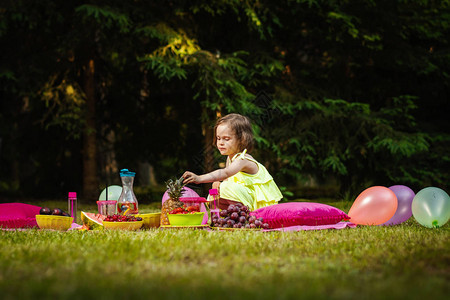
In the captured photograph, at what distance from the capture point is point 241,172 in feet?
17.0

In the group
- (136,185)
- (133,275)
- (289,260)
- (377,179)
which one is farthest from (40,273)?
(136,185)

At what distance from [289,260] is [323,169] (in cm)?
587

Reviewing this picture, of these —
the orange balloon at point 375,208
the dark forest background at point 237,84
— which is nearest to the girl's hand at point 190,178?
the orange balloon at point 375,208

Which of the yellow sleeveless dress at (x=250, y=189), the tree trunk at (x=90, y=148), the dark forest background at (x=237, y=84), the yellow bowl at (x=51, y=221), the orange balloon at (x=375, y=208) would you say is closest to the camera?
the yellow bowl at (x=51, y=221)

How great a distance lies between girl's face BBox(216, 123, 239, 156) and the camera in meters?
5.28

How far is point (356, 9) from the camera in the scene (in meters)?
8.88

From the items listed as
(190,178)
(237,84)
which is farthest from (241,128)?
(237,84)

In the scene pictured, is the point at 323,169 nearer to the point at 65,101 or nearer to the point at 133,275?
the point at 65,101

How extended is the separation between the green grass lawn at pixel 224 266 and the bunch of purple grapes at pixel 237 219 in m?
0.57

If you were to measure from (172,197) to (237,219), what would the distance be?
655mm

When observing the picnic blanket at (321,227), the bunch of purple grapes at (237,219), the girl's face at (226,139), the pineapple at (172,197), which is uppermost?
the girl's face at (226,139)

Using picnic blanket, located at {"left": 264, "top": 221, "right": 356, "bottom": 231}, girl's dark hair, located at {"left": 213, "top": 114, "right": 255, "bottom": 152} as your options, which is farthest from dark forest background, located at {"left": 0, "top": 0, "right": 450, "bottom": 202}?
picnic blanket, located at {"left": 264, "top": 221, "right": 356, "bottom": 231}

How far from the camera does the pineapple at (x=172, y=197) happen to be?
4.50 meters

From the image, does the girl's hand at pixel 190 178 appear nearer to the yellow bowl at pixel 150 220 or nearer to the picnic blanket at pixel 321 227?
the yellow bowl at pixel 150 220
